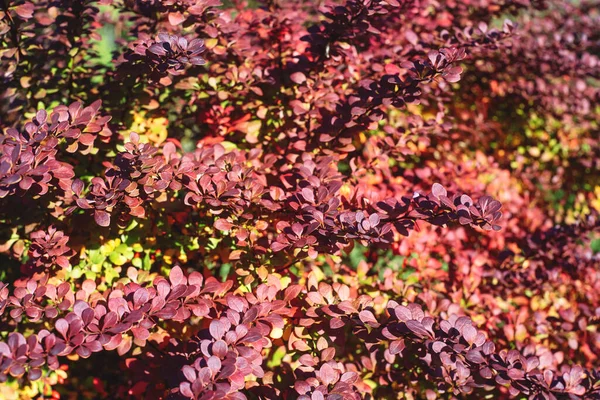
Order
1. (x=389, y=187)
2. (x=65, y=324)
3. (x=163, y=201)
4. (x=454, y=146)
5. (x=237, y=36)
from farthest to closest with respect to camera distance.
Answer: (x=454, y=146) → (x=389, y=187) → (x=237, y=36) → (x=163, y=201) → (x=65, y=324)

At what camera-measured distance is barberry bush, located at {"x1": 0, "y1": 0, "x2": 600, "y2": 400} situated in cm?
155

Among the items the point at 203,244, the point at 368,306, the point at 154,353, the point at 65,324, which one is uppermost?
the point at 65,324

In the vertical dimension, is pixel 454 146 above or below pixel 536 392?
below

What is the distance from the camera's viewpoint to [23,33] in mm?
2041

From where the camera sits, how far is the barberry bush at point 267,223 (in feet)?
5.09

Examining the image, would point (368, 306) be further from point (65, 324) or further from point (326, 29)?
point (326, 29)

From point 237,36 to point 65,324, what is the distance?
1.42m

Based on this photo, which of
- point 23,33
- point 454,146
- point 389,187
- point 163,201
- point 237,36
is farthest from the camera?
point 454,146

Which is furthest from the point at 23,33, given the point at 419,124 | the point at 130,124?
the point at 419,124

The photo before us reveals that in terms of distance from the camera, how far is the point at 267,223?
1.92 meters

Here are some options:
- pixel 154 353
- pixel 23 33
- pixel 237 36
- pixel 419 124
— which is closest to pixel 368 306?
pixel 154 353

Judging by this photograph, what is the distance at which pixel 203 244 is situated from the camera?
2.00 metres

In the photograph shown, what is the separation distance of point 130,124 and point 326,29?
96 centimetres

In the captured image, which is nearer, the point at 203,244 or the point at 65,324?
the point at 65,324
